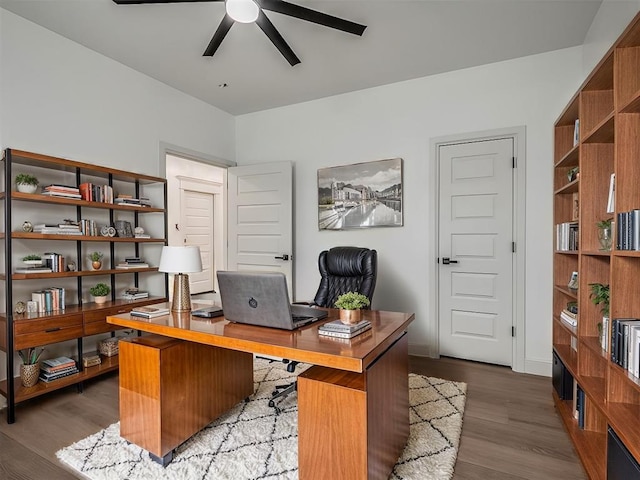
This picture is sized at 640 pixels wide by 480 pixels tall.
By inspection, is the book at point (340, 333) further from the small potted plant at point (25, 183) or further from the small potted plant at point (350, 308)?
the small potted plant at point (25, 183)

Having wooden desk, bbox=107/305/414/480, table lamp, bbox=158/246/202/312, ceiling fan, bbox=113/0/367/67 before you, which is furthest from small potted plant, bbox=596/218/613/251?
table lamp, bbox=158/246/202/312

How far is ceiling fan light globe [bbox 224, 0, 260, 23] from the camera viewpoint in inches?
72.9

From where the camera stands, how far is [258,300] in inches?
63.1

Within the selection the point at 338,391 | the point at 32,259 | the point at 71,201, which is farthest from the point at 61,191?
the point at 338,391

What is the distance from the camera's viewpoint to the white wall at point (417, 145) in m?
2.95

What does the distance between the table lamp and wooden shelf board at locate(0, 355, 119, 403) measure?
122 cm

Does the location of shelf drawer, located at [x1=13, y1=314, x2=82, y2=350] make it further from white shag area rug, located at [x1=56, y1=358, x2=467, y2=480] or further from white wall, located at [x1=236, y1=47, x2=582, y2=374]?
white wall, located at [x1=236, y1=47, x2=582, y2=374]

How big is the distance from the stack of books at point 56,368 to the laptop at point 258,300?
5.59 feet

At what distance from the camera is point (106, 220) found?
3137 millimetres

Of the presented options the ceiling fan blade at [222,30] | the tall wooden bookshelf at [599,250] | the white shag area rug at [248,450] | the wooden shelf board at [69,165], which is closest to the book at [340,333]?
the white shag area rug at [248,450]

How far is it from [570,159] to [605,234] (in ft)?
2.73

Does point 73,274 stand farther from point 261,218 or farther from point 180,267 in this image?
point 261,218

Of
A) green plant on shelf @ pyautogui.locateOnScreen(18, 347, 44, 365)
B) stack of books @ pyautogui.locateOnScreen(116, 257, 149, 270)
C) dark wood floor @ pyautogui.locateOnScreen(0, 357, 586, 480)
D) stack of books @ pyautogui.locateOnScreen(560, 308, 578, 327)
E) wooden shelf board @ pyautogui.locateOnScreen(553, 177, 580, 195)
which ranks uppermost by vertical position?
wooden shelf board @ pyautogui.locateOnScreen(553, 177, 580, 195)

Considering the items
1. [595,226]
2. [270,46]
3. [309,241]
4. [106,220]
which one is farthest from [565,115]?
[106,220]
